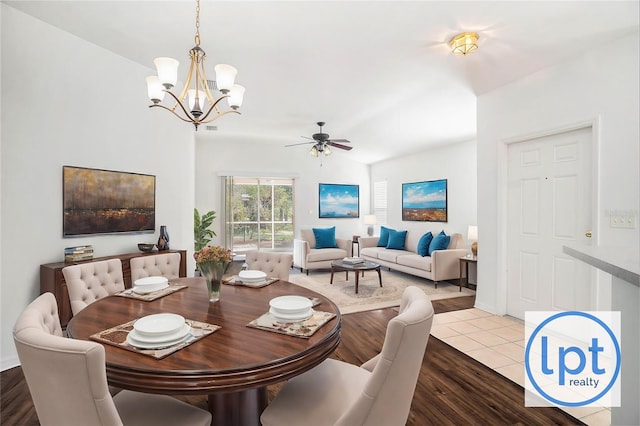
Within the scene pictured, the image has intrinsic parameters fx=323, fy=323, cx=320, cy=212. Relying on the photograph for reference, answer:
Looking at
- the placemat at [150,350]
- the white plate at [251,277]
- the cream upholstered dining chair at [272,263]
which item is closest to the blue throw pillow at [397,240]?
the cream upholstered dining chair at [272,263]

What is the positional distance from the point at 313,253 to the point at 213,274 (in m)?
4.54

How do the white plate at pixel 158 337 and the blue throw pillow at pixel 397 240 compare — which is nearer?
the white plate at pixel 158 337

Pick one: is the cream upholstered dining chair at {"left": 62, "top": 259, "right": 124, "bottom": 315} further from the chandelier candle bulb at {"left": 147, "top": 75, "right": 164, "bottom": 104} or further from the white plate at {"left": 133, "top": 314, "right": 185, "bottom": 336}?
the chandelier candle bulb at {"left": 147, "top": 75, "right": 164, "bottom": 104}

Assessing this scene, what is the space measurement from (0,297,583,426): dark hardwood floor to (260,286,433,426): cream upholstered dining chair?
782 mm

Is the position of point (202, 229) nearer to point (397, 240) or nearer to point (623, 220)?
point (397, 240)

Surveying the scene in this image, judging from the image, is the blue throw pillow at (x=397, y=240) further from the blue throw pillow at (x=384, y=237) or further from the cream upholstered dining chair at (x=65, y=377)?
the cream upholstered dining chair at (x=65, y=377)

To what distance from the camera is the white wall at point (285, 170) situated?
23.0ft

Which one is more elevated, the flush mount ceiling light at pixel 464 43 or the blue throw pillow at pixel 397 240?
the flush mount ceiling light at pixel 464 43

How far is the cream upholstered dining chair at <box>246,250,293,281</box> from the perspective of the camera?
2.82 m

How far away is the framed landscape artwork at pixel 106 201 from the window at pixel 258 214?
3134 millimetres

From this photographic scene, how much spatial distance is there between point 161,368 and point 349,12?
2695 millimetres

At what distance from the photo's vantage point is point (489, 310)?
3.86 meters

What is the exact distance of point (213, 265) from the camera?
178cm

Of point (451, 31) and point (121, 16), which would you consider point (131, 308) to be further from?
point (451, 31)
